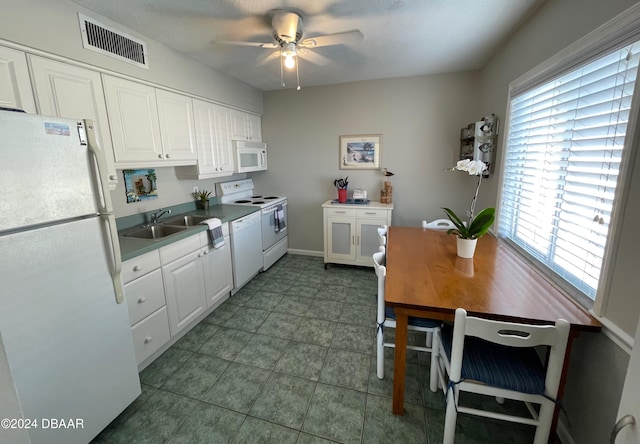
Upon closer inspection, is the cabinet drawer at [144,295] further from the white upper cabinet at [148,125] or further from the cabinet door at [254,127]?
the cabinet door at [254,127]

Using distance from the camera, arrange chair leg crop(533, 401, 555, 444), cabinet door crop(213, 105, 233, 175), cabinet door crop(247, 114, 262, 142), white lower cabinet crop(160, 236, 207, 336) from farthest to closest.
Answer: cabinet door crop(247, 114, 262, 142), cabinet door crop(213, 105, 233, 175), white lower cabinet crop(160, 236, 207, 336), chair leg crop(533, 401, 555, 444)

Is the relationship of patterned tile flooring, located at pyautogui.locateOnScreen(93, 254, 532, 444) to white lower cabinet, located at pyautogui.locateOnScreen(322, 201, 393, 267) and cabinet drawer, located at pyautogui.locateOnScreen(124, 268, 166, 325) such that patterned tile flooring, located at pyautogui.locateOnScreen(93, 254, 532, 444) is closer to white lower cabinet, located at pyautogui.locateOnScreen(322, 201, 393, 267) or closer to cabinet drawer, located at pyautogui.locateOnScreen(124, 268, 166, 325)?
cabinet drawer, located at pyautogui.locateOnScreen(124, 268, 166, 325)

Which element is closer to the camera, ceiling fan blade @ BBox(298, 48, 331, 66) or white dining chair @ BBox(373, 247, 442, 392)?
white dining chair @ BBox(373, 247, 442, 392)

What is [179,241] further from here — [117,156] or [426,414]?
[426,414]

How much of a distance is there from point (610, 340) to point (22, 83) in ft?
10.3

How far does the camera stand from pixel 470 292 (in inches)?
58.8

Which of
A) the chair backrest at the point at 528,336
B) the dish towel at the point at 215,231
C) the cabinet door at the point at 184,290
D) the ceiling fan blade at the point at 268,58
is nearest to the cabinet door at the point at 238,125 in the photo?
the ceiling fan blade at the point at 268,58

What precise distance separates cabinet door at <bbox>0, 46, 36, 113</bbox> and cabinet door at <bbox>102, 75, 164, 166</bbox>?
45cm

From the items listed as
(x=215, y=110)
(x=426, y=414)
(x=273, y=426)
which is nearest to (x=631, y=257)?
(x=426, y=414)

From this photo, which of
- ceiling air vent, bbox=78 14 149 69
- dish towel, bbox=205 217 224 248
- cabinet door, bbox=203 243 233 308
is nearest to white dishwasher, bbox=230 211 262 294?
cabinet door, bbox=203 243 233 308

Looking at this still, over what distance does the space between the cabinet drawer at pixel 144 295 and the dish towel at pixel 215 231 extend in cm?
60

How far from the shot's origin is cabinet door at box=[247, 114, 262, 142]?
12.4ft

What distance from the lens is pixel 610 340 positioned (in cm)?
116

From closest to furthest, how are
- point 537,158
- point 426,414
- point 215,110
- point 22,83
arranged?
point 22,83, point 426,414, point 537,158, point 215,110
